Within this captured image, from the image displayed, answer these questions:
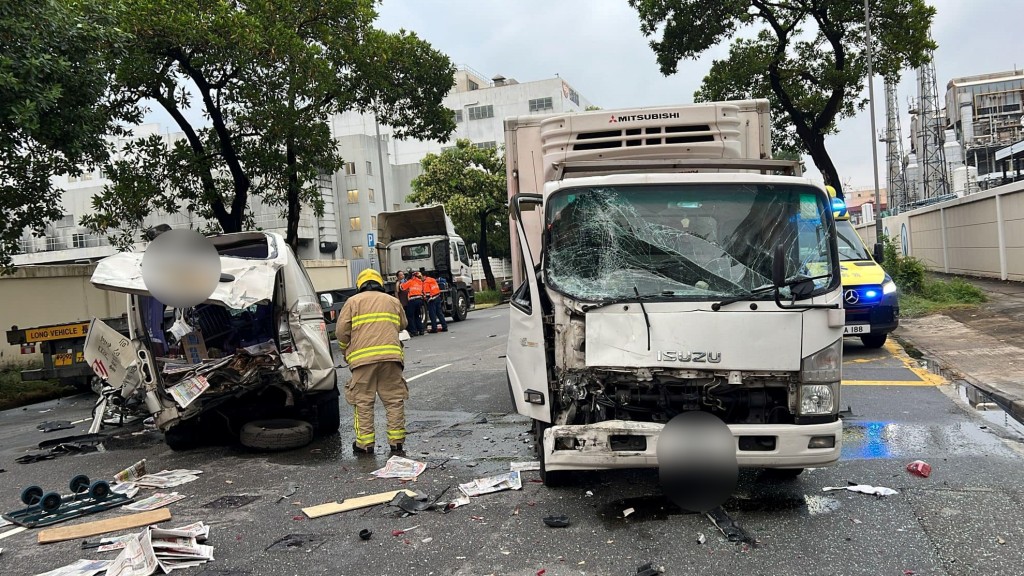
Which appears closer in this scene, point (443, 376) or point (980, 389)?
point (980, 389)

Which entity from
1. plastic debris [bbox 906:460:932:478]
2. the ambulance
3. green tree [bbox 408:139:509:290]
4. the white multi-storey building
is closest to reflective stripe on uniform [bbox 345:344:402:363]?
plastic debris [bbox 906:460:932:478]

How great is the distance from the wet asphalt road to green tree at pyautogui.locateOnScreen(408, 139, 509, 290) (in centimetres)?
2886

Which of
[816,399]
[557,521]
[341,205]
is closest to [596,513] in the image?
[557,521]

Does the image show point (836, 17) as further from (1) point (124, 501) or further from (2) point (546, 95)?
(2) point (546, 95)

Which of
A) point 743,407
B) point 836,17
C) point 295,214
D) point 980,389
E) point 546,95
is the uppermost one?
point 546,95

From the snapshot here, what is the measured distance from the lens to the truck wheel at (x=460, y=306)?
2220cm

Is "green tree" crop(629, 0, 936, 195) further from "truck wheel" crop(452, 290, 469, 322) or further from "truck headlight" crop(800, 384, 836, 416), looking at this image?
"truck headlight" crop(800, 384, 836, 416)

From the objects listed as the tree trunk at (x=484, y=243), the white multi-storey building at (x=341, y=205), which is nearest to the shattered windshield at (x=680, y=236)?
the tree trunk at (x=484, y=243)

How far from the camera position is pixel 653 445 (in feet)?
14.7

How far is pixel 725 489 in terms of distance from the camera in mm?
4555

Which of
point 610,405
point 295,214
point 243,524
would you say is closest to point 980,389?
point 610,405

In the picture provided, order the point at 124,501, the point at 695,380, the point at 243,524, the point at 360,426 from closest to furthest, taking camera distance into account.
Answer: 1. the point at 695,380
2. the point at 243,524
3. the point at 124,501
4. the point at 360,426

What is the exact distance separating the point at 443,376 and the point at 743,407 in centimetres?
680

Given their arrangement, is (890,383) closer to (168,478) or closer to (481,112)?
(168,478)
